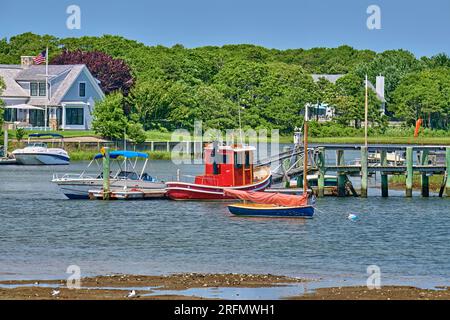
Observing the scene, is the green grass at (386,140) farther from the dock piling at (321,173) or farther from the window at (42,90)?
the dock piling at (321,173)

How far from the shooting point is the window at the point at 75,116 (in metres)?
122

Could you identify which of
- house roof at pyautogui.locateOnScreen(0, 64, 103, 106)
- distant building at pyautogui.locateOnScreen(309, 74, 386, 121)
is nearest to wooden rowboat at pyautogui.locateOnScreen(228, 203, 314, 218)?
house roof at pyautogui.locateOnScreen(0, 64, 103, 106)

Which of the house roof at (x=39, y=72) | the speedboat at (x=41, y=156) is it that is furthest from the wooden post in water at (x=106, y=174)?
the house roof at (x=39, y=72)

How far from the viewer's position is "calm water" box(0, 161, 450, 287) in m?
38.9

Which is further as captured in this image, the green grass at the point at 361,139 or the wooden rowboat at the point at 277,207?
the green grass at the point at 361,139

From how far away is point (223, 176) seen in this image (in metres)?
63.3

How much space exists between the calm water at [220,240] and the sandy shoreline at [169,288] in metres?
Answer: 2.00

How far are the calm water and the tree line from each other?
183 feet

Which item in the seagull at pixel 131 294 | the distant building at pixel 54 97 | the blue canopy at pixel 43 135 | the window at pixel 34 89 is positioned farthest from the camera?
the window at pixel 34 89

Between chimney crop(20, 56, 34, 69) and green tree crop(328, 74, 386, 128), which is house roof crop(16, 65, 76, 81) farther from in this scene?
green tree crop(328, 74, 386, 128)

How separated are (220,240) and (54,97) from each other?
76648 millimetres

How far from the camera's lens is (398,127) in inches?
5945

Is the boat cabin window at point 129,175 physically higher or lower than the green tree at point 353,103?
lower

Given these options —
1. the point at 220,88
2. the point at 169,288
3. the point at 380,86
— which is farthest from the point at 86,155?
the point at 169,288
